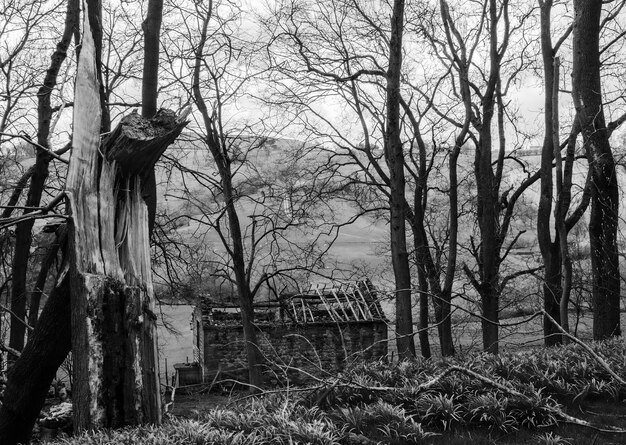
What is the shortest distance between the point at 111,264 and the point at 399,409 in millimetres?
3021

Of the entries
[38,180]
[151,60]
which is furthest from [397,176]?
[38,180]

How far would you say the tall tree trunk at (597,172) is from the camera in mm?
10352

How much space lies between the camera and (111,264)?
6.13 meters

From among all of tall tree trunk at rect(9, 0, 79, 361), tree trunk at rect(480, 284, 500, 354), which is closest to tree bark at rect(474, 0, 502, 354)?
tree trunk at rect(480, 284, 500, 354)

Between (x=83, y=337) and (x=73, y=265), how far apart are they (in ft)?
2.19

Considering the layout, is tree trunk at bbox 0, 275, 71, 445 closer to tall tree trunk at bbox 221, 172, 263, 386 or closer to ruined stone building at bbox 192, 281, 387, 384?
tall tree trunk at bbox 221, 172, 263, 386

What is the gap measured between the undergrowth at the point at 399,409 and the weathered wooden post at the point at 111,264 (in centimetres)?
37

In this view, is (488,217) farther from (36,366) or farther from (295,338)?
(295,338)

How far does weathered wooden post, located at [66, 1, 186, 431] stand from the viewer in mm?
5719

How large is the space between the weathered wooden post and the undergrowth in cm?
37

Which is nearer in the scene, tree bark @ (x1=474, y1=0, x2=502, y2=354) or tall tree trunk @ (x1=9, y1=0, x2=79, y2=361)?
tall tree trunk @ (x1=9, y1=0, x2=79, y2=361)

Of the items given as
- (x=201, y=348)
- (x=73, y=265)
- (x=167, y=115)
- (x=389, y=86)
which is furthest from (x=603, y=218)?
(x=201, y=348)

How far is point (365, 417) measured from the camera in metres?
5.81

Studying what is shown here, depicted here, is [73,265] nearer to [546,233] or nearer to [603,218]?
[603,218]
